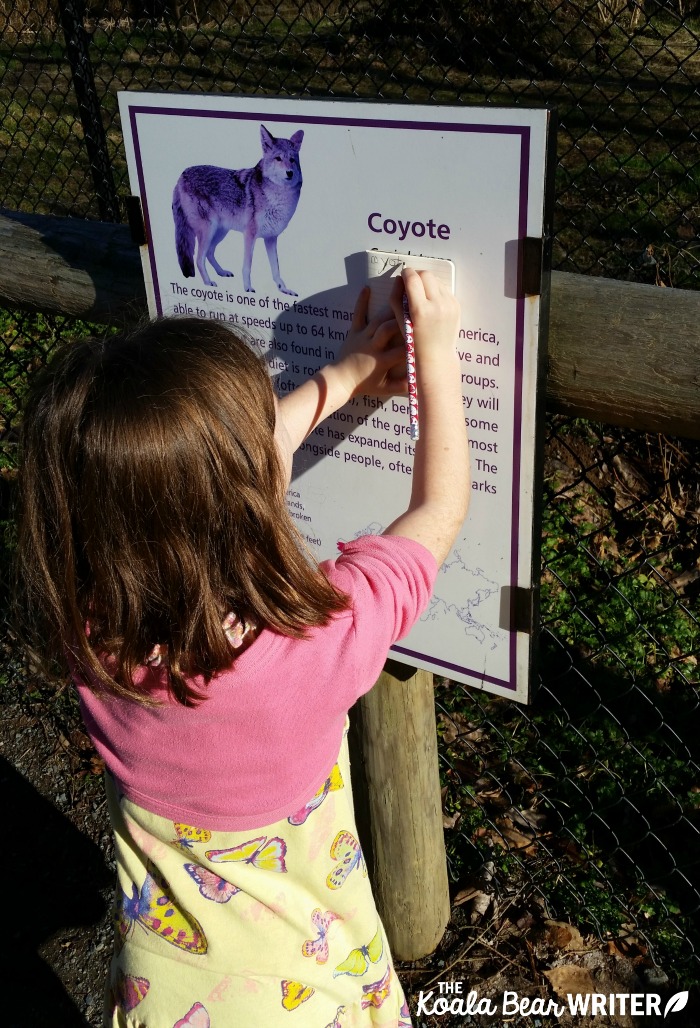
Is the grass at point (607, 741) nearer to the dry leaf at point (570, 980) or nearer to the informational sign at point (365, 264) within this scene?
the dry leaf at point (570, 980)

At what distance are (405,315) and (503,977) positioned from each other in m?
1.69

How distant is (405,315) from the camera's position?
1.34 metres

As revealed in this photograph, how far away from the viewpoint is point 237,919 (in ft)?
4.50

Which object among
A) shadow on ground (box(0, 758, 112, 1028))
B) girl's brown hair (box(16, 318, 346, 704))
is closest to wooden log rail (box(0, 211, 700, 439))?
girl's brown hair (box(16, 318, 346, 704))

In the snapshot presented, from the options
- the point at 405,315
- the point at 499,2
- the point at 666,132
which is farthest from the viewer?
the point at 499,2

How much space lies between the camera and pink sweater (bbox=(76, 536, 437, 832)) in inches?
47.9

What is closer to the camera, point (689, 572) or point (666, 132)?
point (689, 572)

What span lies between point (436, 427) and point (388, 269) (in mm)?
251

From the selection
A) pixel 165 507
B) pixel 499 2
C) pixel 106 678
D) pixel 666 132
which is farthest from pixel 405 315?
pixel 499 2

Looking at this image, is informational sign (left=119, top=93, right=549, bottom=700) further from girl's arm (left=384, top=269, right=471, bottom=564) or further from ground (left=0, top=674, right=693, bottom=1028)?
ground (left=0, top=674, right=693, bottom=1028)

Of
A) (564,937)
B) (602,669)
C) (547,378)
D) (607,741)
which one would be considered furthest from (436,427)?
(602,669)

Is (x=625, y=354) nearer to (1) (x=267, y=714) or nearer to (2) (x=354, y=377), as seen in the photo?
(2) (x=354, y=377)

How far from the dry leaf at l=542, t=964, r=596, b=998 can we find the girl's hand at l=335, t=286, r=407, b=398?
1543mm

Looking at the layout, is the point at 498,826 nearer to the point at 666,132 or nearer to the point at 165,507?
the point at 165,507
